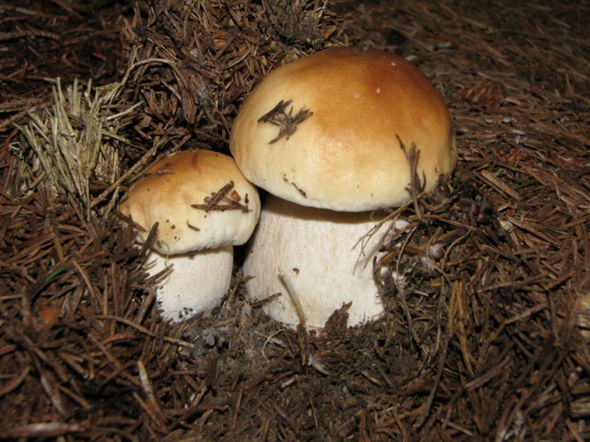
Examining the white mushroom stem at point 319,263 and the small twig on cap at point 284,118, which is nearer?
the small twig on cap at point 284,118

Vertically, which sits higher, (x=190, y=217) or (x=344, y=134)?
(x=344, y=134)

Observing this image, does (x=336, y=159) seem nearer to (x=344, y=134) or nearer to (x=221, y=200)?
(x=344, y=134)

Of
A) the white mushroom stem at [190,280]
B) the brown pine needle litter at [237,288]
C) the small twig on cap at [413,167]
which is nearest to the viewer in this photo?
the brown pine needle litter at [237,288]

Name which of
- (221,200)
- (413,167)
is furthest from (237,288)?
(413,167)

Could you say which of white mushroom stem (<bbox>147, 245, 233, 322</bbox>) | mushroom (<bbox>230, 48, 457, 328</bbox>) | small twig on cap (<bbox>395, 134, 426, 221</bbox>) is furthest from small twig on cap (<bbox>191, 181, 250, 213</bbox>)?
small twig on cap (<bbox>395, 134, 426, 221</bbox>)

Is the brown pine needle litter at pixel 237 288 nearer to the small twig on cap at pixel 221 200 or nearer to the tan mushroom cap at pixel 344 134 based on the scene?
the tan mushroom cap at pixel 344 134

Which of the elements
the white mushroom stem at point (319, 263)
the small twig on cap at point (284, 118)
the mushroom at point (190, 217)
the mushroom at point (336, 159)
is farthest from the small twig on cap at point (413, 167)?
the mushroom at point (190, 217)

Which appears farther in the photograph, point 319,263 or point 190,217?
point 319,263

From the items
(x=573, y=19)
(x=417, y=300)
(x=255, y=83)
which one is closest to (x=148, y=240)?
(x=255, y=83)

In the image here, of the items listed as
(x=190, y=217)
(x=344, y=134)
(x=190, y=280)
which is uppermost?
(x=344, y=134)
